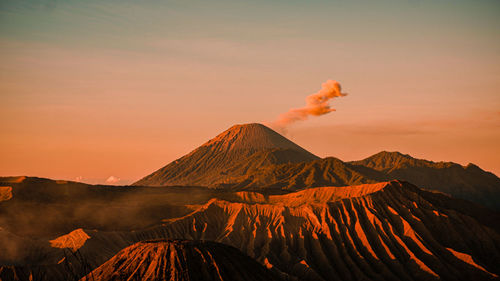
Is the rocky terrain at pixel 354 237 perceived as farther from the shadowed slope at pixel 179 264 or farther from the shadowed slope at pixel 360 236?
the shadowed slope at pixel 179 264

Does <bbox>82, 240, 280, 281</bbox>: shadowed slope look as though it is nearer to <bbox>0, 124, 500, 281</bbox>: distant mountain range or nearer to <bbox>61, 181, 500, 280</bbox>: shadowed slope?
<bbox>0, 124, 500, 281</bbox>: distant mountain range

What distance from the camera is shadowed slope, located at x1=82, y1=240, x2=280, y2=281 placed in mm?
60688

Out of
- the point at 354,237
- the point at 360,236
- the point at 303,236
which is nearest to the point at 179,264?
the point at 303,236

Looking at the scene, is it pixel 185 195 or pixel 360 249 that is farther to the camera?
pixel 185 195

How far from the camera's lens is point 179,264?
62031 mm

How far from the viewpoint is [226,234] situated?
409ft

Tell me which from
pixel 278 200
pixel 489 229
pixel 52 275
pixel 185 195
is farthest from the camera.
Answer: pixel 185 195

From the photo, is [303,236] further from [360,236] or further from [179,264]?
[179,264]

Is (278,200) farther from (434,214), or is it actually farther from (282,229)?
(434,214)

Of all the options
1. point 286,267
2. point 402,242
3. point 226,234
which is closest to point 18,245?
point 226,234

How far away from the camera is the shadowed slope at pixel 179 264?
199ft

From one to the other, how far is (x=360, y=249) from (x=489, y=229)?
98.4ft

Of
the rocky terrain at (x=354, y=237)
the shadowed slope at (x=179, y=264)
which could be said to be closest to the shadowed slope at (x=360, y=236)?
the rocky terrain at (x=354, y=237)

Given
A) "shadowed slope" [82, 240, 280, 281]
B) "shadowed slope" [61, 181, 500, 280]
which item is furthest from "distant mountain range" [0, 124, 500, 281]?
"shadowed slope" [82, 240, 280, 281]
